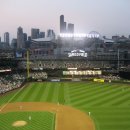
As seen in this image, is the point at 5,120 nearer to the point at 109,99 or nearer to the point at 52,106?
the point at 52,106

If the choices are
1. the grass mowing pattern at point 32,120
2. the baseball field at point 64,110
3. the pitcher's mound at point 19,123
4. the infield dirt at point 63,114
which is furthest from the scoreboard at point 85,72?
the pitcher's mound at point 19,123

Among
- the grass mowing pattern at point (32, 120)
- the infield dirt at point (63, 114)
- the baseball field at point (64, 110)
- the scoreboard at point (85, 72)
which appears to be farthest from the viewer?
the scoreboard at point (85, 72)

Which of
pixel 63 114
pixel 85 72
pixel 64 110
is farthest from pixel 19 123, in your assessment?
pixel 85 72

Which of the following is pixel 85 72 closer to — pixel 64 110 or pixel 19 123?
pixel 64 110

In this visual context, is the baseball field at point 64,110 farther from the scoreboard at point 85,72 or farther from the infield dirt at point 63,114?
the scoreboard at point 85,72

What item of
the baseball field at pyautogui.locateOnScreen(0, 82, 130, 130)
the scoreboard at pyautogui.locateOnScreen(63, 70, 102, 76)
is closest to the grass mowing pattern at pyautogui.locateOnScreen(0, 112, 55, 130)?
the baseball field at pyautogui.locateOnScreen(0, 82, 130, 130)

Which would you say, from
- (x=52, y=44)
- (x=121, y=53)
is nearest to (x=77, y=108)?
(x=121, y=53)

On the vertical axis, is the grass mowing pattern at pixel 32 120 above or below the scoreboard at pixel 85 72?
below
